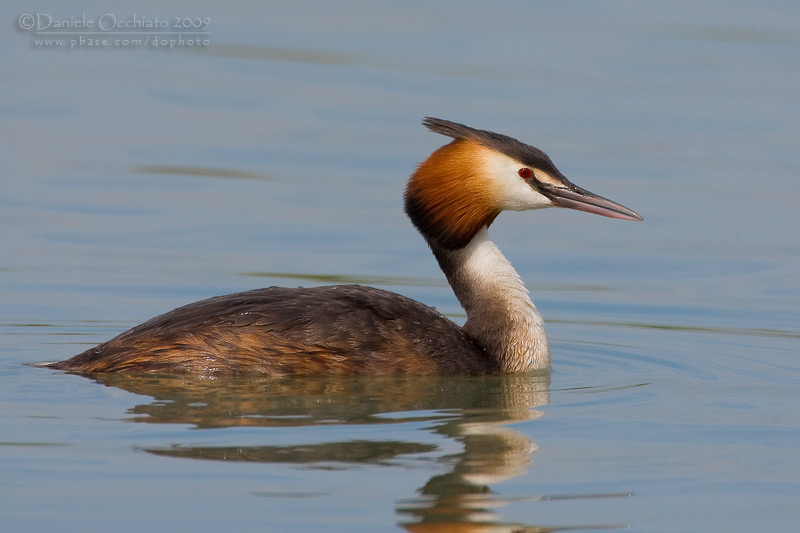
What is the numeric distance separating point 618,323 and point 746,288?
165cm

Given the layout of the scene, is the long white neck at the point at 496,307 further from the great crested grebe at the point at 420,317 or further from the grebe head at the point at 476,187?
the grebe head at the point at 476,187

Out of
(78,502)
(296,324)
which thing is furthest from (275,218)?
(78,502)

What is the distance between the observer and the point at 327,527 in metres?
6.69

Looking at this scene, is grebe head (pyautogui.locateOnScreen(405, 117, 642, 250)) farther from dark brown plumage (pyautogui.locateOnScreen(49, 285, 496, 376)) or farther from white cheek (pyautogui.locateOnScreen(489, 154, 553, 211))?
dark brown plumage (pyautogui.locateOnScreen(49, 285, 496, 376))

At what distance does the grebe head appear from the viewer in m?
9.98

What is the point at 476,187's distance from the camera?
999cm

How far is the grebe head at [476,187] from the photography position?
32.8 feet

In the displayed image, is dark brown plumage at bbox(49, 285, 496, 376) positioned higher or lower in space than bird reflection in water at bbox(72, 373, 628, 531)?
higher

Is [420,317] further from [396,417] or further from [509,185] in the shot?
[396,417]

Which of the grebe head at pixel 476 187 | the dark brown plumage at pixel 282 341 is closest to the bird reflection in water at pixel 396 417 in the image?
the dark brown plumage at pixel 282 341

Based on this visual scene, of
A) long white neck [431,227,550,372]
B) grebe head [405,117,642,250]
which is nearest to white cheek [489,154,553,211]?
grebe head [405,117,642,250]

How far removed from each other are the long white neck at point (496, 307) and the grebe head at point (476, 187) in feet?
0.41

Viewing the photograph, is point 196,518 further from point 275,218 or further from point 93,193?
point 93,193

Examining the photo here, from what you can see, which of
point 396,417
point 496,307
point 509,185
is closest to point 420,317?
point 496,307
